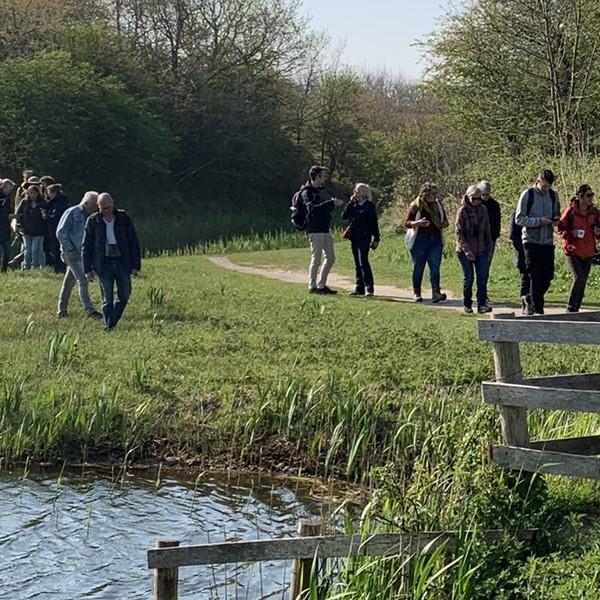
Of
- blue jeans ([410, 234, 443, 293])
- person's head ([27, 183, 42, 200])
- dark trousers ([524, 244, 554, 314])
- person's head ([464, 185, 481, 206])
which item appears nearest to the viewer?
dark trousers ([524, 244, 554, 314])

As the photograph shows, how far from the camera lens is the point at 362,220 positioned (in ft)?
55.1

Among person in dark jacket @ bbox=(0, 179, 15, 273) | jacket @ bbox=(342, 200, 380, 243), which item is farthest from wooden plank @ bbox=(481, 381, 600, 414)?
person in dark jacket @ bbox=(0, 179, 15, 273)

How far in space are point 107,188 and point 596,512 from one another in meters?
37.5

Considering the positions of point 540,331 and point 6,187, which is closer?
point 540,331

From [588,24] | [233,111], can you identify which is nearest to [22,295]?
[588,24]

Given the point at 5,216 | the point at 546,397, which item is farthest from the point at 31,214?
the point at 546,397

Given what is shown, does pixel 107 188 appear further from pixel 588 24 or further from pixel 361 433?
pixel 361 433

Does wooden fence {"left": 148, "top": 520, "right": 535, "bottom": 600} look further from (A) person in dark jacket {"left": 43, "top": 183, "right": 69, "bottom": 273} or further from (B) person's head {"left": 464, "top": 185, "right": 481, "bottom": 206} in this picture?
(A) person in dark jacket {"left": 43, "top": 183, "right": 69, "bottom": 273}

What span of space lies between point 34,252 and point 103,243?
771 centimetres

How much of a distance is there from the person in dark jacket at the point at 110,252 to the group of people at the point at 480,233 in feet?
12.0

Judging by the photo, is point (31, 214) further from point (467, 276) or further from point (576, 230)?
point (576, 230)

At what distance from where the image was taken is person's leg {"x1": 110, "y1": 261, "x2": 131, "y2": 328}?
→ 1370cm

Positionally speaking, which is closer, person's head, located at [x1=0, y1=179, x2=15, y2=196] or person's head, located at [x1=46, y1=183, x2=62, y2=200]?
person's head, located at [x1=46, y1=183, x2=62, y2=200]

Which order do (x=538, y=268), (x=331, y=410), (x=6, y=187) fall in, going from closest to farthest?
(x=331, y=410), (x=538, y=268), (x=6, y=187)
